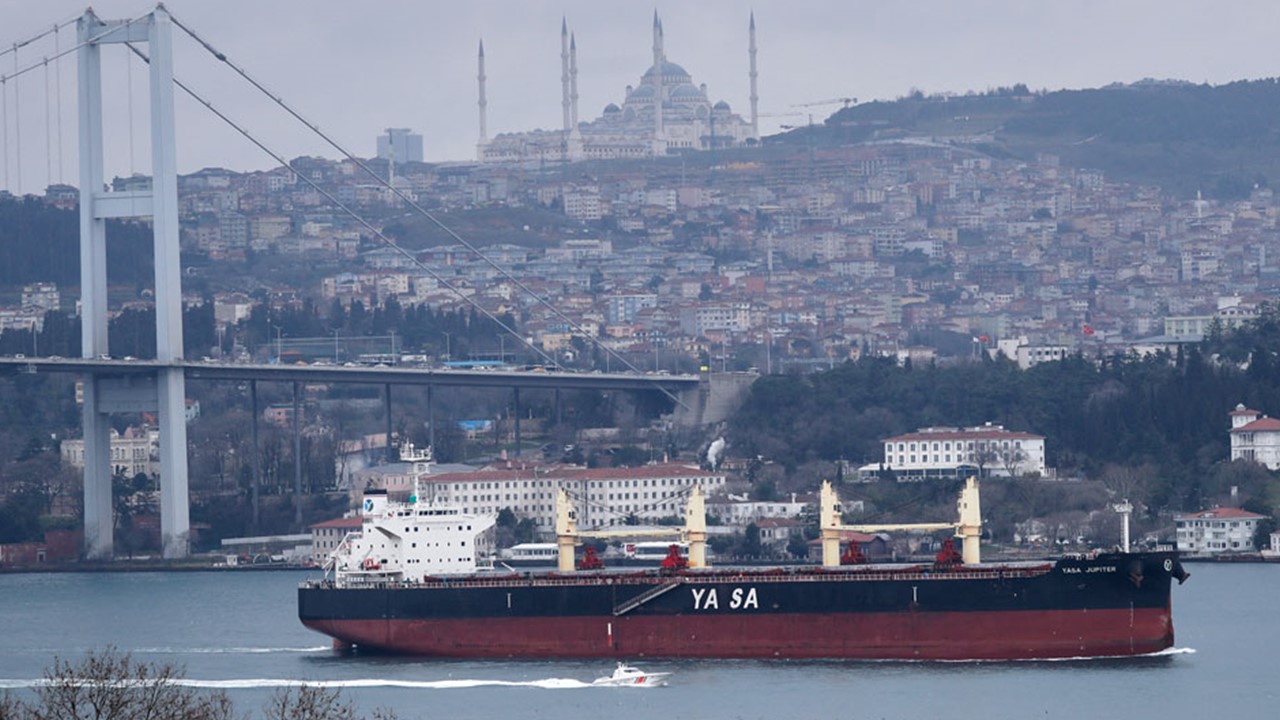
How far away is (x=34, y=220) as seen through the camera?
303 feet

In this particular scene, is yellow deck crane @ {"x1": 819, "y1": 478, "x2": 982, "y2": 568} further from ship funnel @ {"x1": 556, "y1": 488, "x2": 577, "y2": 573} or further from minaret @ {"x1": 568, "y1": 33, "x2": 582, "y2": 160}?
minaret @ {"x1": 568, "y1": 33, "x2": 582, "y2": 160}

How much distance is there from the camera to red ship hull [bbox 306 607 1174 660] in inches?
1175

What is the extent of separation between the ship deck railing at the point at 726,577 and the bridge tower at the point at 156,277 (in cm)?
1734

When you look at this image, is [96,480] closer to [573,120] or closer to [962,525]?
[962,525]

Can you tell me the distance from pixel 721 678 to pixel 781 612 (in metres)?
1.98

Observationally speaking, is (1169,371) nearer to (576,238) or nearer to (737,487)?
(737,487)

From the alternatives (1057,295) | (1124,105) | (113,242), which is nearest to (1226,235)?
(1057,295)

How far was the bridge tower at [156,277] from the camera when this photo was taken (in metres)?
49.2

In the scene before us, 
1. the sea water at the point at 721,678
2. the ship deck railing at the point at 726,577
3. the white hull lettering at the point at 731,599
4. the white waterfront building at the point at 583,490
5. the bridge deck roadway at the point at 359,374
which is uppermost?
the bridge deck roadway at the point at 359,374

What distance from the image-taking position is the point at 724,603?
30.9m

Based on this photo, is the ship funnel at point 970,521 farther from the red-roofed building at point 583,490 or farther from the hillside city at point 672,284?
the red-roofed building at point 583,490

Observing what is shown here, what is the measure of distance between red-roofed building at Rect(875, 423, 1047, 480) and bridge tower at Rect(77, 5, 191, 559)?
11.9 metres

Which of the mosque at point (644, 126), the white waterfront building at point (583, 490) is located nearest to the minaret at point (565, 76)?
the mosque at point (644, 126)

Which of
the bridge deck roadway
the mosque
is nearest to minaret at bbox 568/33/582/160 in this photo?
the mosque
